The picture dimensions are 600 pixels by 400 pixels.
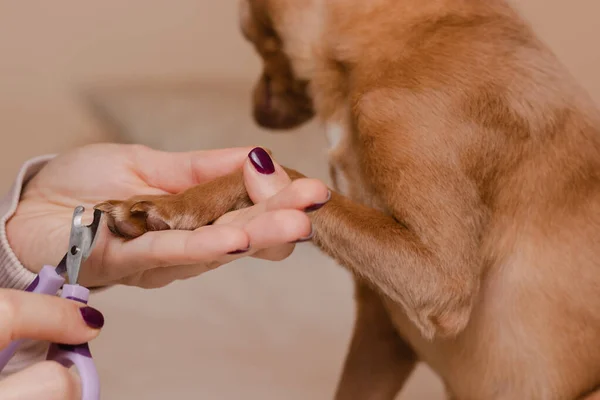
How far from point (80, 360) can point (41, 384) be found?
54mm

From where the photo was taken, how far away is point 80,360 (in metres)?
0.62

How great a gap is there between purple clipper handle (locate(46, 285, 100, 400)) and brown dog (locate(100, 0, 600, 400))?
1.00ft

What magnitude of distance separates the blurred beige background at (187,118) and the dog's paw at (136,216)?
2.51 ft

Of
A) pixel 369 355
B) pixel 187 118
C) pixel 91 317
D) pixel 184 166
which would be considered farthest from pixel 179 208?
pixel 187 118

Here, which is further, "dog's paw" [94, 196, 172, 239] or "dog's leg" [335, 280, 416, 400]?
"dog's leg" [335, 280, 416, 400]

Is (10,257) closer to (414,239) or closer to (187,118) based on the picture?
(414,239)

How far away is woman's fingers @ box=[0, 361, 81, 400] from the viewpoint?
1.82 ft

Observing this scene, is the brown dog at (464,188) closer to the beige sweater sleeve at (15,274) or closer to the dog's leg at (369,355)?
the dog's leg at (369,355)

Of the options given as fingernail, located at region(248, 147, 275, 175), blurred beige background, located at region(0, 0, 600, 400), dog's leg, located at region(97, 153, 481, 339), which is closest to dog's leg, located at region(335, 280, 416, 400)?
blurred beige background, located at region(0, 0, 600, 400)

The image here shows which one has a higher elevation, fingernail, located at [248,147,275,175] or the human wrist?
fingernail, located at [248,147,275,175]

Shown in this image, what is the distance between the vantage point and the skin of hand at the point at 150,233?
2.39ft

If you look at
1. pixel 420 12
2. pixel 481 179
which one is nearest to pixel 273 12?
pixel 420 12

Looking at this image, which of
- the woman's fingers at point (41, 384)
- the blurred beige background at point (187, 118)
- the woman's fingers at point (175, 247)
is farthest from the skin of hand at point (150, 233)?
the blurred beige background at point (187, 118)

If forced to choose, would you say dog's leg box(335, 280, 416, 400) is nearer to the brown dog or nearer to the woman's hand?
the brown dog
